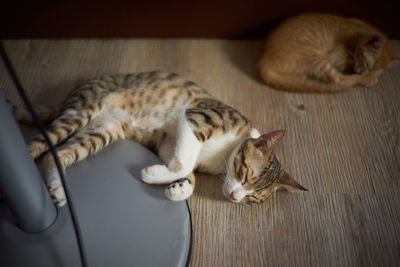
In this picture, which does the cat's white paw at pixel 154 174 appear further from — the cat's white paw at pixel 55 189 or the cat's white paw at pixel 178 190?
the cat's white paw at pixel 55 189

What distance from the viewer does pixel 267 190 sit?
1287mm

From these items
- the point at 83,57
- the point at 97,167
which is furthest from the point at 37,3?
the point at 97,167

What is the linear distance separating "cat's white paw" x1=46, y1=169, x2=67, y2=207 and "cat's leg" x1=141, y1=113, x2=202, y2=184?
0.28 metres

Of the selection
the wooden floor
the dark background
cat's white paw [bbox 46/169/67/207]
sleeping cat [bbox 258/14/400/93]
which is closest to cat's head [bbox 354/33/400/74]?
sleeping cat [bbox 258/14/400/93]

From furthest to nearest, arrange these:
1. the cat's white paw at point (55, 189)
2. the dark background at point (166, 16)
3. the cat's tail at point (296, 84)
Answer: the dark background at point (166, 16) < the cat's tail at point (296, 84) < the cat's white paw at point (55, 189)

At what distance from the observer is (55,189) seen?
46.3 inches

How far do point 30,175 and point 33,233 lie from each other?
242 mm

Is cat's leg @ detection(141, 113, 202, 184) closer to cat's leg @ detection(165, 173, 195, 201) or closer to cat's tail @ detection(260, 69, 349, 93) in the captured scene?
cat's leg @ detection(165, 173, 195, 201)

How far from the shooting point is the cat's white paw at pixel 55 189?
1.16 meters

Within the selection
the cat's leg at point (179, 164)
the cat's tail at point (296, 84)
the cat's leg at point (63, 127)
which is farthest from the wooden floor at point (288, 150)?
Result: the cat's leg at point (63, 127)

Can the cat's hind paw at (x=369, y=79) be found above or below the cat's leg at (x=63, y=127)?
below

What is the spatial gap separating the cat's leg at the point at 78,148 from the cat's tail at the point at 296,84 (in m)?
0.76

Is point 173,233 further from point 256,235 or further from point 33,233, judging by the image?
point 33,233

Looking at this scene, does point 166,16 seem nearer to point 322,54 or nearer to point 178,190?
point 322,54
